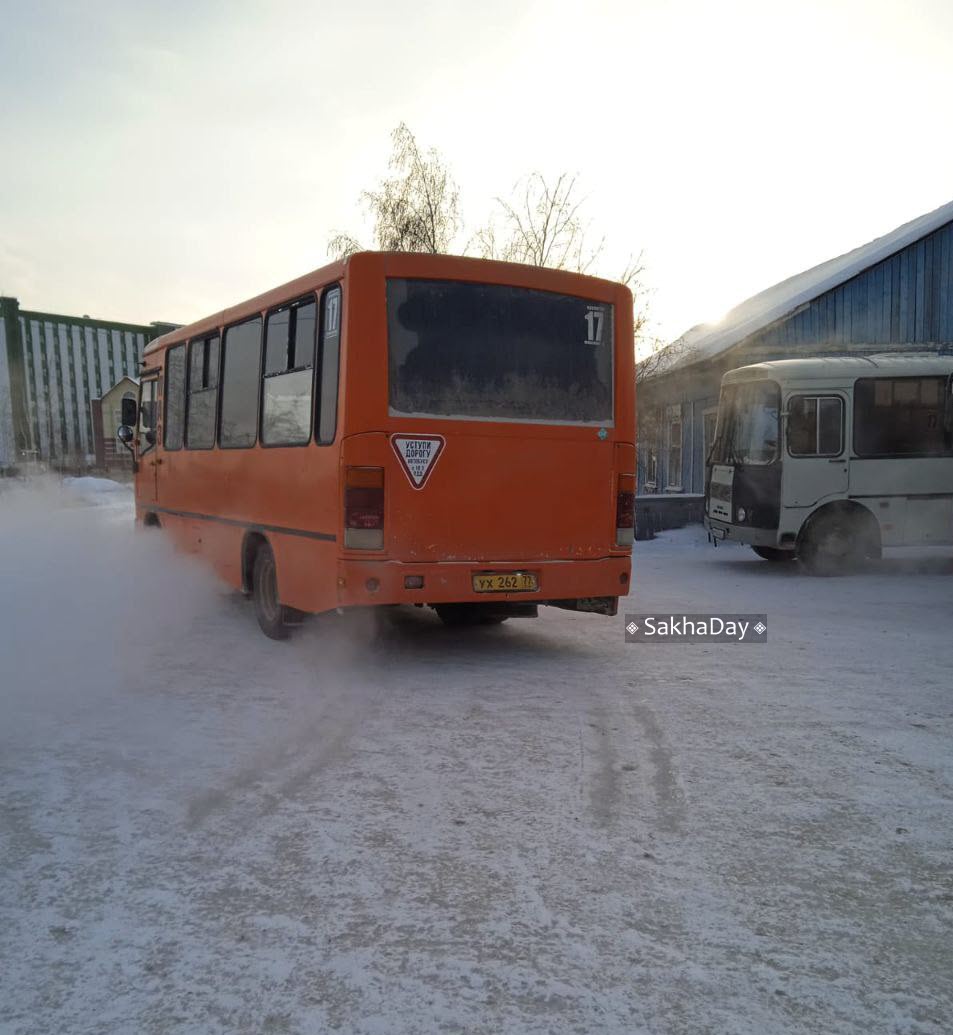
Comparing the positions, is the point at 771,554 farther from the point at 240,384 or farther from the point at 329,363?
the point at 329,363

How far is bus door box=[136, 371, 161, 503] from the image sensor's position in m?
11.6

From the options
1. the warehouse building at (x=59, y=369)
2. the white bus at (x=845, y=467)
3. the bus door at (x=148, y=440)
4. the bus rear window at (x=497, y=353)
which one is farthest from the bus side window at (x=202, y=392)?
the warehouse building at (x=59, y=369)

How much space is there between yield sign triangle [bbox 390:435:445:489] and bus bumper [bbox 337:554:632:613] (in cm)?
63

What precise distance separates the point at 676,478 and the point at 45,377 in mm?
53956

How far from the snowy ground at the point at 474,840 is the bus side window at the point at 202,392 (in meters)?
2.66

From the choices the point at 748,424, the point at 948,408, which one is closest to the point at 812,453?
the point at 748,424

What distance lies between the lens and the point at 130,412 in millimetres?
12266

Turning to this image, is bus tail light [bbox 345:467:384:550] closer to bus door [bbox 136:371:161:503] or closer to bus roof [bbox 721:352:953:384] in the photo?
bus door [bbox 136:371:161:503]

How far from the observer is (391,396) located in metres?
7.02

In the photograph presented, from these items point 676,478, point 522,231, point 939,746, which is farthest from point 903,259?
point 939,746

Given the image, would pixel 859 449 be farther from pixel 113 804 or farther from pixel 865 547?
pixel 113 804

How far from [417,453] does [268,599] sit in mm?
2340

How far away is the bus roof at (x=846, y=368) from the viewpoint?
1440 centimetres

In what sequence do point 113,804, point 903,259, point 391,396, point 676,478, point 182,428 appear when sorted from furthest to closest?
point 676,478 < point 903,259 < point 182,428 < point 391,396 < point 113,804
